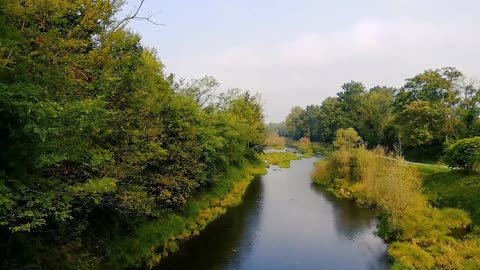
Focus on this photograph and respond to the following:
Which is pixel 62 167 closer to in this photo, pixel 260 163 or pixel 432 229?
pixel 432 229

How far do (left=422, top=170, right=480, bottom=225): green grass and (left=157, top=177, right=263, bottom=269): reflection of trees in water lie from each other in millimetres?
17329

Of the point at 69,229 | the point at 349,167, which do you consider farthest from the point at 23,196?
the point at 349,167

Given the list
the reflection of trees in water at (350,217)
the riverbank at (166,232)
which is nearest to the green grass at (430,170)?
the reflection of trees in water at (350,217)

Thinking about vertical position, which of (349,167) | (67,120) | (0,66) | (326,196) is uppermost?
(0,66)

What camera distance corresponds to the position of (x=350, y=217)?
33594mm

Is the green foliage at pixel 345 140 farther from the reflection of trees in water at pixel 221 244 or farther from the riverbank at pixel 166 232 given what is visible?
the reflection of trees in water at pixel 221 244

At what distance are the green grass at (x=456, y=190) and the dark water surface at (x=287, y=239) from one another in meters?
6.89

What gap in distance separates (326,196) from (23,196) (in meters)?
37.1

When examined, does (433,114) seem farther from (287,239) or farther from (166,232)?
(166,232)

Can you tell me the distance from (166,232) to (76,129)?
46.8ft

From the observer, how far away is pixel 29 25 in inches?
534

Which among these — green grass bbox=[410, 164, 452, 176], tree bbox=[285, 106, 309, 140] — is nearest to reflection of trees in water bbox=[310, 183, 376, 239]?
green grass bbox=[410, 164, 452, 176]

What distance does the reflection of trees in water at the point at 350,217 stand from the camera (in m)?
29.7

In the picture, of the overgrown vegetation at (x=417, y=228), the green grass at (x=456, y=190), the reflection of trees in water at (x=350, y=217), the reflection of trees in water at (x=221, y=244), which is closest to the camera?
the overgrown vegetation at (x=417, y=228)
